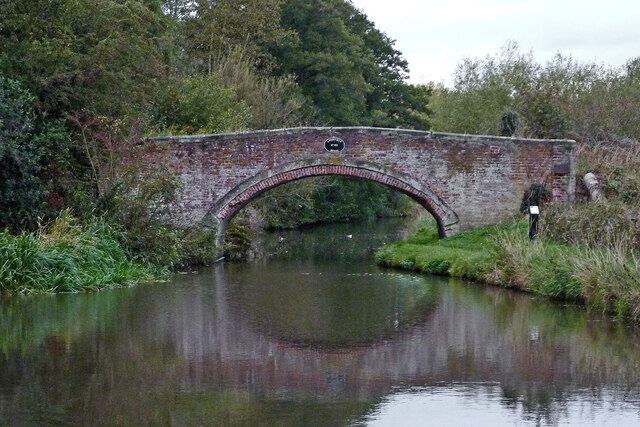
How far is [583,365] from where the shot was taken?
11.9 meters

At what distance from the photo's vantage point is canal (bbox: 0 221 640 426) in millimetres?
9383

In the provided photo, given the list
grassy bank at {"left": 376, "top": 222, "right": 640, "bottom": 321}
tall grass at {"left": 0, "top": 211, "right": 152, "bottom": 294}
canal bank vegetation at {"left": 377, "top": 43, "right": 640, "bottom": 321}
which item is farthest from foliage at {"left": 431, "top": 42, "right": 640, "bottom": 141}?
tall grass at {"left": 0, "top": 211, "right": 152, "bottom": 294}

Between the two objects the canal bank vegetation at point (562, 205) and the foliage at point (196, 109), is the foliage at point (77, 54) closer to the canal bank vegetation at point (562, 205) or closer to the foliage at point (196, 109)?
the foliage at point (196, 109)

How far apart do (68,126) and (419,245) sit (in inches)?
360

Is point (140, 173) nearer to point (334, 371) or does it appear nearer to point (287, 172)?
point (287, 172)

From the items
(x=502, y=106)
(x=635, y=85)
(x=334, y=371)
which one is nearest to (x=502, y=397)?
(x=334, y=371)

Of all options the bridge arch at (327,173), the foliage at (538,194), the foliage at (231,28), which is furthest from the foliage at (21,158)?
the foliage at (231,28)

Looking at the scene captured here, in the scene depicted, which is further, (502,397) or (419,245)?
(419,245)

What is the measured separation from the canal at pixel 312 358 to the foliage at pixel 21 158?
3078 millimetres

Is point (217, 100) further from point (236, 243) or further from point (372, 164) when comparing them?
point (372, 164)

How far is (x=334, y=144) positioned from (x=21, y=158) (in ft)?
25.6

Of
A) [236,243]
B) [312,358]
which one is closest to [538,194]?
[236,243]

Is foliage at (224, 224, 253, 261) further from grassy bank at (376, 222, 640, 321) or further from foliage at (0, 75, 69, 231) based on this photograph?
foliage at (0, 75, 69, 231)

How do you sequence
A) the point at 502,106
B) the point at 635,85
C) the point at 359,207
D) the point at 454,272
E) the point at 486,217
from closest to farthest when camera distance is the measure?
the point at 454,272, the point at 486,217, the point at 635,85, the point at 502,106, the point at 359,207
